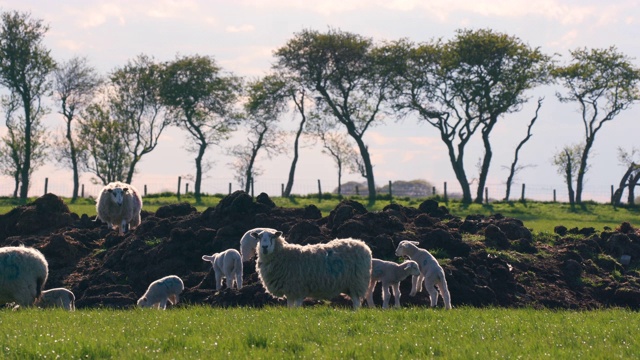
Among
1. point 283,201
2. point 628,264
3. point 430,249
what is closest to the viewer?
point 430,249

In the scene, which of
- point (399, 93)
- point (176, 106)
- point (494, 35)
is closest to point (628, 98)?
point (494, 35)

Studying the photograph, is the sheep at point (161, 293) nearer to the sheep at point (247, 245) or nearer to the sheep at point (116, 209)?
the sheep at point (247, 245)

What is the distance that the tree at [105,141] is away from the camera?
80562 mm

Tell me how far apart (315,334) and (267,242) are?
5412mm

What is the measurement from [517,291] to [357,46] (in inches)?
2107

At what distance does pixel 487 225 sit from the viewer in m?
29.4

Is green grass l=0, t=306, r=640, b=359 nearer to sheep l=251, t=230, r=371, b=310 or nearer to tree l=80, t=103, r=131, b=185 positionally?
sheep l=251, t=230, r=371, b=310

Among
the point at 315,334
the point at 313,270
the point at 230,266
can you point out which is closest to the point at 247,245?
the point at 230,266

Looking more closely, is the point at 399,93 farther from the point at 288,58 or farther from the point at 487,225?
the point at 487,225

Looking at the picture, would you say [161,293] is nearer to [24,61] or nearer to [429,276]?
[429,276]

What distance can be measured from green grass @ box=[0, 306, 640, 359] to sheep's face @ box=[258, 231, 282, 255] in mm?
2229

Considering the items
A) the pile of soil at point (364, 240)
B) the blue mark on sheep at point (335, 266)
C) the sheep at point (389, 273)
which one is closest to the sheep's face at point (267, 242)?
the blue mark on sheep at point (335, 266)

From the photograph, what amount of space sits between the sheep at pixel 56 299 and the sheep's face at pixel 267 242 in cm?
429

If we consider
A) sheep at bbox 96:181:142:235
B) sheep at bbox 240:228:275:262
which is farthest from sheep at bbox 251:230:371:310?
sheep at bbox 96:181:142:235
